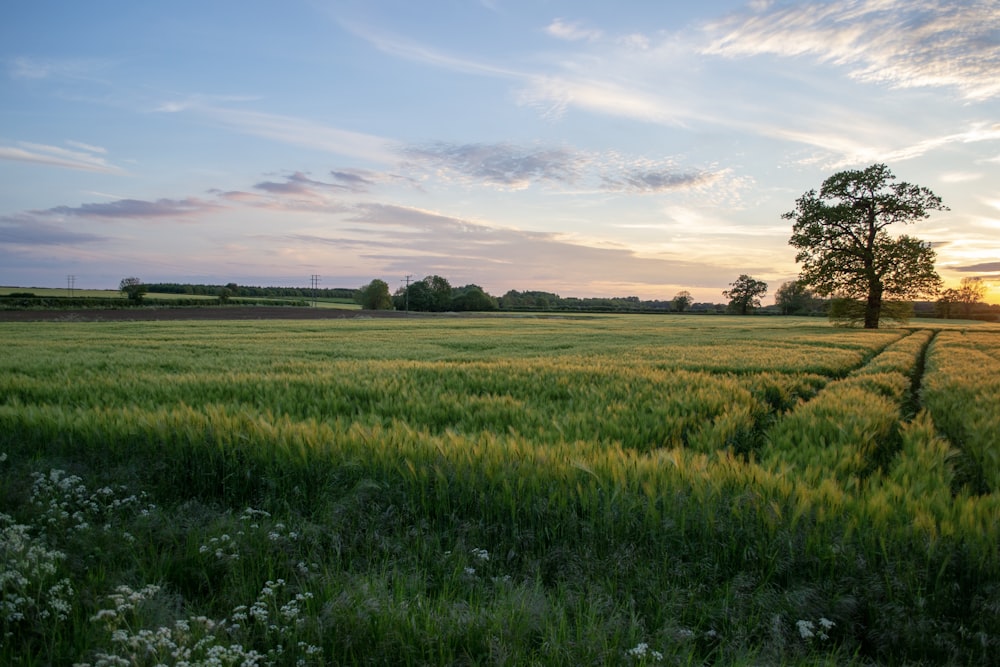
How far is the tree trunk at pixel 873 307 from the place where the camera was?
135ft

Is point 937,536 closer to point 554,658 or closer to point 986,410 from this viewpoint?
point 554,658

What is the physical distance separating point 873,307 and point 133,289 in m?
121

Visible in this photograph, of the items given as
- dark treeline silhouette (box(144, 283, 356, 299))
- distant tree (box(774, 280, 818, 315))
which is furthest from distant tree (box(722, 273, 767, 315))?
dark treeline silhouette (box(144, 283, 356, 299))

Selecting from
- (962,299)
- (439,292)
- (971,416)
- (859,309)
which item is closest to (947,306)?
(962,299)

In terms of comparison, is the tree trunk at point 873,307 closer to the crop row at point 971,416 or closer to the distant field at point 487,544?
the crop row at point 971,416

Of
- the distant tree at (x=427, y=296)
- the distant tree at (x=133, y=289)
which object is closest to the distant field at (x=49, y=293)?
the distant tree at (x=133, y=289)

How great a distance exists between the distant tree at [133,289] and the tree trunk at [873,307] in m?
115

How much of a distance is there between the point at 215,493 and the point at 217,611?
215cm

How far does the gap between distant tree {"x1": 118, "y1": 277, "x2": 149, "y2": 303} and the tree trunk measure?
115m

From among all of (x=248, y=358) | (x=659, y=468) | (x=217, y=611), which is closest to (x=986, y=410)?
(x=659, y=468)

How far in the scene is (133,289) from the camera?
9906 centimetres

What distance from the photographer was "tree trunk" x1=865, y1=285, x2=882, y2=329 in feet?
135

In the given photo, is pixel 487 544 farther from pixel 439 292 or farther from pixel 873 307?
pixel 439 292

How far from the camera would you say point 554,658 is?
87.0 inches
